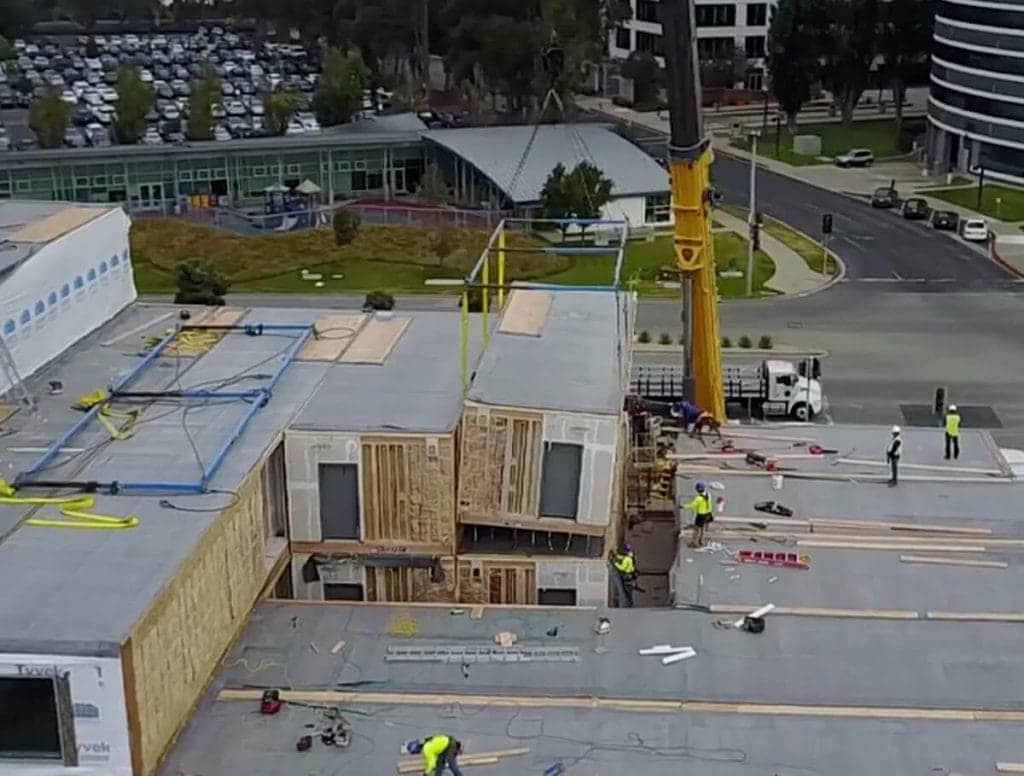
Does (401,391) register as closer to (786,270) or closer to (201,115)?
(786,270)

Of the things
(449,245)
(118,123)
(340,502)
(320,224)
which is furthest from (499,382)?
(118,123)

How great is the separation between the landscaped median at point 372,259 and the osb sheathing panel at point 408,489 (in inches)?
1203

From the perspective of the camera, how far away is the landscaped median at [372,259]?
5672 cm

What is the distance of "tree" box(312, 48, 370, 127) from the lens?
88062 mm

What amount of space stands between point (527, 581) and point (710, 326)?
931 centimetres

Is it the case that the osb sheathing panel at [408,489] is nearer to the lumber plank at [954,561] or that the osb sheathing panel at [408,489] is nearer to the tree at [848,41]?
the lumber plank at [954,561]

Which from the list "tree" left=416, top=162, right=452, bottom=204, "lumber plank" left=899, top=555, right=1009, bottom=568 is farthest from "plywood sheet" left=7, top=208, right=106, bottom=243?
"tree" left=416, top=162, right=452, bottom=204

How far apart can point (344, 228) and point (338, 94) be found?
29258mm

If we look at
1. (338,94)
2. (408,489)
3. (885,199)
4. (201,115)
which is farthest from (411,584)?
(338,94)

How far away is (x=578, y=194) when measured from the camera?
201 ft

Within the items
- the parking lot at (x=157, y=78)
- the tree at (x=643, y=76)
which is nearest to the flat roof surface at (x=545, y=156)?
the parking lot at (x=157, y=78)

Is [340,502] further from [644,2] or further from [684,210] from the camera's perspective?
[644,2]

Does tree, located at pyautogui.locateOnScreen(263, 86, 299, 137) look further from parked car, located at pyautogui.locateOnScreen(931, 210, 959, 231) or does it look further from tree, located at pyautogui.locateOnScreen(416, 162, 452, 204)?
parked car, located at pyautogui.locateOnScreen(931, 210, 959, 231)

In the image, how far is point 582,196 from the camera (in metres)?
61.1
